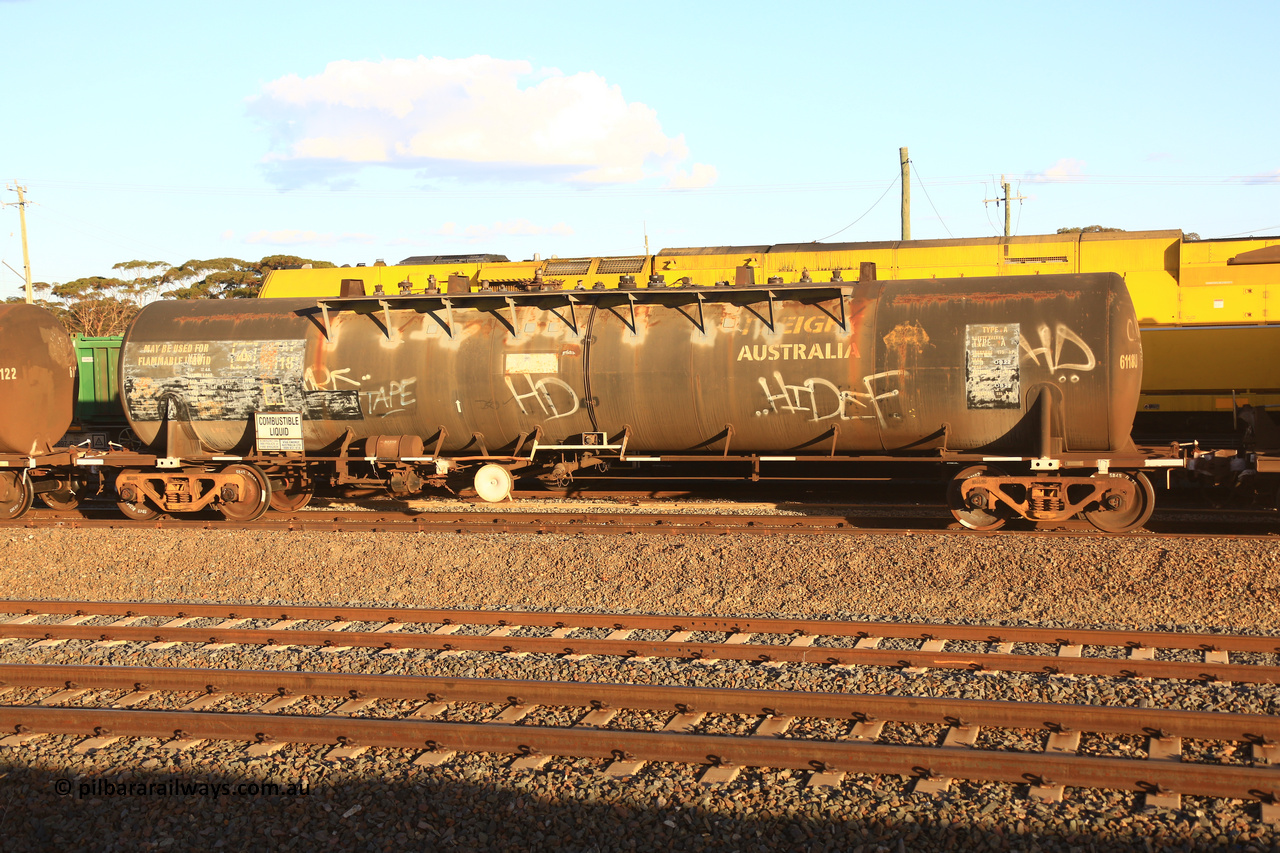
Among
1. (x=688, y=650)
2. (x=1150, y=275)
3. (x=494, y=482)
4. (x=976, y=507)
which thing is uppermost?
(x=1150, y=275)

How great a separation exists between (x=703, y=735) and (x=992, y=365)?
26.5 feet

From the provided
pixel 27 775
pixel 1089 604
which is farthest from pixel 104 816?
pixel 1089 604

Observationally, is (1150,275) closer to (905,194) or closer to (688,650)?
(688,650)

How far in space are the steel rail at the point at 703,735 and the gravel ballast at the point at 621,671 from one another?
13 cm

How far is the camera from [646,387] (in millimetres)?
13156

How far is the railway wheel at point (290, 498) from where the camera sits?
50.6 feet

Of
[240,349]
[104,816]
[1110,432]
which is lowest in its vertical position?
[104,816]

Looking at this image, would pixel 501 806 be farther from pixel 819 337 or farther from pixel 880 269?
pixel 880 269

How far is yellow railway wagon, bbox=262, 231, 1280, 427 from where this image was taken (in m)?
15.4

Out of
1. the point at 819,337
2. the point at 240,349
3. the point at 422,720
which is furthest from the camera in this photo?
the point at 240,349

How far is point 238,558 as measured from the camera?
11789 millimetres

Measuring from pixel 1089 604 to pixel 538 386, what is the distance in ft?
25.3

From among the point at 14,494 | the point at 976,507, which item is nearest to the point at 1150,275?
the point at 976,507

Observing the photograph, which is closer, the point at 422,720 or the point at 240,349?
the point at 422,720
